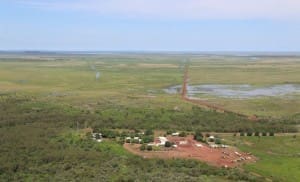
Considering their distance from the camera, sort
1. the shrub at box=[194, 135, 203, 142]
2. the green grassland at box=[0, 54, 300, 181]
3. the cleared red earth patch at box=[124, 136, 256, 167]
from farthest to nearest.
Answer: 1. the shrub at box=[194, 135, 203, 142]
2. the cleared red earth patch at box=[124, 136, 256, 167]
3. the green grassland at box=[0, 54, 300, 181]

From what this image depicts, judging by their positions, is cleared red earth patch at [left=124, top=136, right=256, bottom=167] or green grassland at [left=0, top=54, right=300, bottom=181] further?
cleared red earth patch at [left=124, top=136, right=256, bottom=167]

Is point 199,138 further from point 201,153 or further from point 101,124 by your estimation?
point 101,124

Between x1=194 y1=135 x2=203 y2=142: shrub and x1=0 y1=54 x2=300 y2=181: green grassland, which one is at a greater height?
x1=194 y1=135 x2=203 y2=142: shrub

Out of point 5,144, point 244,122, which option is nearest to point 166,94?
point 244,122

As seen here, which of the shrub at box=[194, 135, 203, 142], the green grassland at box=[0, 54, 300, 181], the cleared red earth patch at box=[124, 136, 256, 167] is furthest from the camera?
the shrub at box=[194, 135, 203, 142]

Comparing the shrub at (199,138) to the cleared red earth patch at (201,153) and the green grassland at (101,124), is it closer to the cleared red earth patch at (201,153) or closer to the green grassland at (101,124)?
the cleared red earth patch at (201,153)

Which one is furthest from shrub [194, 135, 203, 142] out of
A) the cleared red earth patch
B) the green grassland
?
the green grassland

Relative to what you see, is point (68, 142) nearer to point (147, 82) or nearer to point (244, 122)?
point (244, 122)

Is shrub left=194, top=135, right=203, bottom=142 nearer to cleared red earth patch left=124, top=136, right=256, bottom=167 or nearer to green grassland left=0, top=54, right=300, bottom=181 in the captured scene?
cleared red earth patch left=124, top=136, right=256, bottom=167

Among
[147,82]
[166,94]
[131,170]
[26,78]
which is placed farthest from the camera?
[26,78]
